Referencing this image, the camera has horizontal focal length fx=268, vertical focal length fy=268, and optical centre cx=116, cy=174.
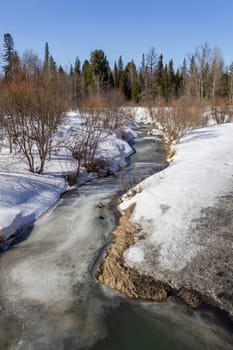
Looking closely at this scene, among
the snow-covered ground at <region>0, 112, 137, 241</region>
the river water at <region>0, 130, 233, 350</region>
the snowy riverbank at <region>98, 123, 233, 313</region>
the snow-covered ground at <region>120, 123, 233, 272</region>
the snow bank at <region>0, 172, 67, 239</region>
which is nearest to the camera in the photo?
the river water at <region>0, 130, 233, 350</region>

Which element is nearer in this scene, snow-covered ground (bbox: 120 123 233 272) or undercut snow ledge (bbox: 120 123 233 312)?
undercut snow ledge (bbox: 120 123 233 312)

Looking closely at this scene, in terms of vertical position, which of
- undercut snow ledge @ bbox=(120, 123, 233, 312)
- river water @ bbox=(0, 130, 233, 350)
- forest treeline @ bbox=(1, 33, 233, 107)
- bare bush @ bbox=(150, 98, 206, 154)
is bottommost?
river water @ bbox=(0, 130, 233, 350)

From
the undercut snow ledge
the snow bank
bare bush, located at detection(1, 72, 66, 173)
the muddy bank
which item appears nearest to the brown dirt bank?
the muddy bank

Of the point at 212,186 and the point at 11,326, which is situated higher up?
the point at 212,186

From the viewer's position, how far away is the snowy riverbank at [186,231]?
13.6 feet

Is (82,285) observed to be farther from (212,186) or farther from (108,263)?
(212,186)

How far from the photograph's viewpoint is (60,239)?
565 cm

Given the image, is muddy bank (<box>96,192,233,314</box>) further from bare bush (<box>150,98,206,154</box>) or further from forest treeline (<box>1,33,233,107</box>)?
forest treeline (<box>1,33,233,107</box>)

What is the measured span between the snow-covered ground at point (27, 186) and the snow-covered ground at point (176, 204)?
2296 mm

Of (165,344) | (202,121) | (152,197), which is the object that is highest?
(202,121)

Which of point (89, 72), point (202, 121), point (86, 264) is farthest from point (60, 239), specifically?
point (89, 72)

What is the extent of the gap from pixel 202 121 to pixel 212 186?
15.3 m

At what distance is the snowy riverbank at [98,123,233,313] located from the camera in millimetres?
4152

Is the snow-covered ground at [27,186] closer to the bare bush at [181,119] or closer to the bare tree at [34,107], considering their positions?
the bare tree at [34,107]
